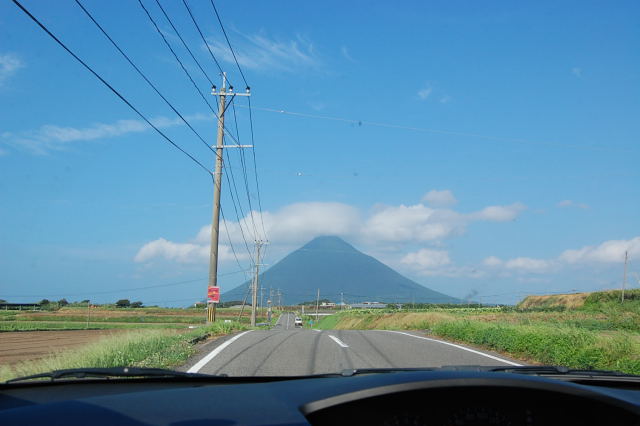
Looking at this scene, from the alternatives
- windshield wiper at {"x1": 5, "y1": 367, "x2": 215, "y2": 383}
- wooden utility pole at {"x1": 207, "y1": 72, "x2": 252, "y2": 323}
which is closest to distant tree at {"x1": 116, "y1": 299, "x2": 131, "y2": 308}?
wooden utility pole at {"x1": 207, "y1": 72, "x2": 252, "y2": 323}

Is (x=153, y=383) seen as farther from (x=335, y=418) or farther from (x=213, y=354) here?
(x=213, y=354)

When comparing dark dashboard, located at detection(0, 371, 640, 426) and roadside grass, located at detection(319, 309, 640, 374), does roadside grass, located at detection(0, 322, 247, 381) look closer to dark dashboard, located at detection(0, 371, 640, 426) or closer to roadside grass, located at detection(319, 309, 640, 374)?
dark dashboard, located at detection(0, 371, 640, 426)

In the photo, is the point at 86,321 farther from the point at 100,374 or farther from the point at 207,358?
the point at 100,374

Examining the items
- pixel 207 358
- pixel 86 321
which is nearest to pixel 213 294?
pixel 207 358

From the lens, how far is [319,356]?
11.2m

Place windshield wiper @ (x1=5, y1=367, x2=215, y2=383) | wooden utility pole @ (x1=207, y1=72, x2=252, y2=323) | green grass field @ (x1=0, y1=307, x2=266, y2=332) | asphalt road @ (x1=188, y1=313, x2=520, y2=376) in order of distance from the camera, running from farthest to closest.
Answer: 1. green grass field @ (x1=0, y1=307, x2=266, y2=332)
2. wooden utility pole @ (x1=207, y1=72, x2=252, y2=323)
3. asphalt road @ (x1=188, y1=313, x2=520, y2=376)
4. windshield wiper @ (x1=5, y1=367, x2=215, y2=383)

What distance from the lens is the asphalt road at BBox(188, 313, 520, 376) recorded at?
9.42m

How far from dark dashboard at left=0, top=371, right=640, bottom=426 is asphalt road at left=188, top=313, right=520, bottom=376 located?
21.0 ft

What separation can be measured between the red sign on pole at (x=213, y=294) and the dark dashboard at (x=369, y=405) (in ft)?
68.4

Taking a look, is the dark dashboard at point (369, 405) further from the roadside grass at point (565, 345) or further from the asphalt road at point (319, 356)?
the roadside grass at point (565, 345)

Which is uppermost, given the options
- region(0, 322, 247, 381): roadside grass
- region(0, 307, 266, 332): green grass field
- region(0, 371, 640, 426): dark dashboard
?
region(0, 371, 640, 426): dark dashboard

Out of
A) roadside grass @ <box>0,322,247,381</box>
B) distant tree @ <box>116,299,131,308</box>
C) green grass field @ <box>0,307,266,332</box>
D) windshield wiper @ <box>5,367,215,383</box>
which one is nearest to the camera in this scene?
windshield wiper @ <box>5,367,215,383</box>

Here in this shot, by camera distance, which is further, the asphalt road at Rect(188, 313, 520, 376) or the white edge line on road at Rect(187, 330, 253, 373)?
the asphalt road at Rect(188, 313, 520, 376)

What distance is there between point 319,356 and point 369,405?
9215 millimetres
